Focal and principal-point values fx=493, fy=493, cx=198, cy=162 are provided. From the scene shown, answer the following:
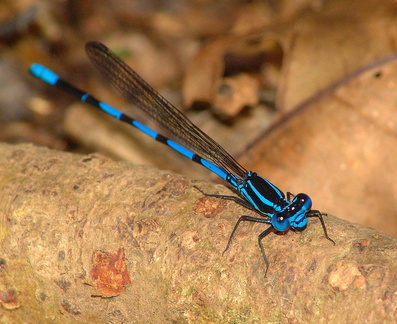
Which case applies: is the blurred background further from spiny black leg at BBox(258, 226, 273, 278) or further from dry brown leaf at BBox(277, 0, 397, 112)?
spiny black leg at BBox(258, 226, 273, 278)

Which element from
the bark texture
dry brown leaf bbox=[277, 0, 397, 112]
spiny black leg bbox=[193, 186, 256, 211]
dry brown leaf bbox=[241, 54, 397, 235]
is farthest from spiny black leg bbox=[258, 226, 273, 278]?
dry brown leaf bbox=[277, 0, 397, 112]

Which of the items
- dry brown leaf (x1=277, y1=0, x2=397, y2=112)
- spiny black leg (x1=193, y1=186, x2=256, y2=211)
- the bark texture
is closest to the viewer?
the bark texture

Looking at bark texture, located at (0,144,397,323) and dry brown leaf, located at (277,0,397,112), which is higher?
dry brown leaf, located at (277,0,397,112)

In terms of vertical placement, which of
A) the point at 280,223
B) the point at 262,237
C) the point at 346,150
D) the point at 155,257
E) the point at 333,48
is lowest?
the point at 155,257

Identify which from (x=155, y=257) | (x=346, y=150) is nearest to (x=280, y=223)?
(x=155, y=257)

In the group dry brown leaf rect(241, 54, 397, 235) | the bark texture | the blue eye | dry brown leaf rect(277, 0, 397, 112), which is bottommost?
the bark texture

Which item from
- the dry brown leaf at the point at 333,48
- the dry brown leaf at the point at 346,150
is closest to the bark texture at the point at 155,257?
the dry brown leaf at the point at 346,150

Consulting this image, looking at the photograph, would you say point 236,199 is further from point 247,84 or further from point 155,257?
point 247,84

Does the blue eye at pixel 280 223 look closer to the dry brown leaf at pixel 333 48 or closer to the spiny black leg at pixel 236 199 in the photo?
the spiny black leg at pixel 236 199
